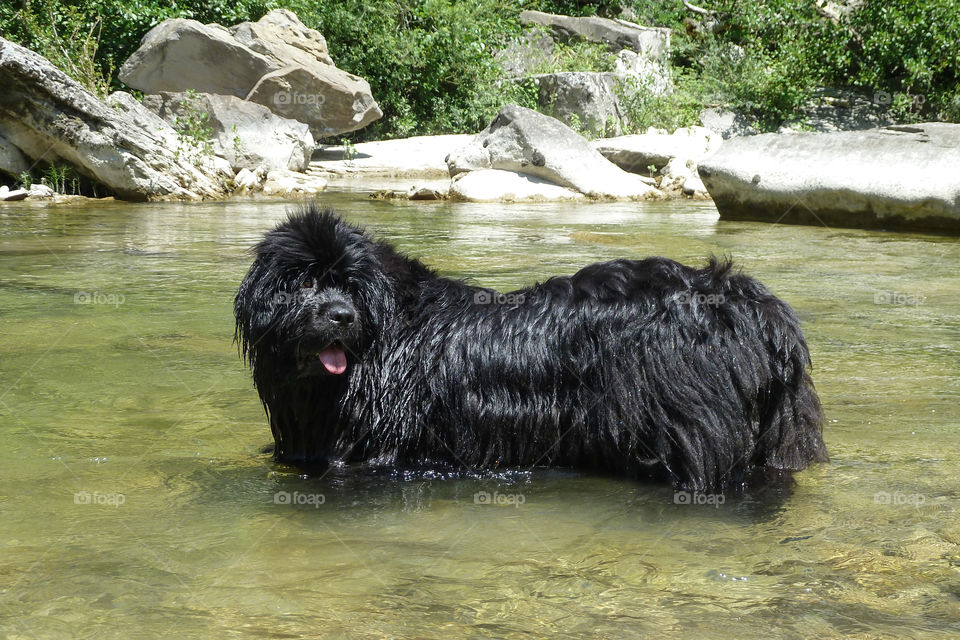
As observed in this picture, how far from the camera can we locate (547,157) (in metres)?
15.5

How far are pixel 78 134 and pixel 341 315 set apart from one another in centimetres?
1186

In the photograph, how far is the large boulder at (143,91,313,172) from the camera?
16781 mm

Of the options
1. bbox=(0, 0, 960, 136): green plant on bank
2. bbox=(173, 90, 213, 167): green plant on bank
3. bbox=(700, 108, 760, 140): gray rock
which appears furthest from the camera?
bbox=(700, 108, 760, 140): gray rock

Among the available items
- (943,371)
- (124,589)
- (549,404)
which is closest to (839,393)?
(943,371)

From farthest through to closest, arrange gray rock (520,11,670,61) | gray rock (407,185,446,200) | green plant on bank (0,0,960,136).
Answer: gray rock (520,11,670,61) < green plant on bank (0,0,960,136) < gray rock (407,185,446,200)

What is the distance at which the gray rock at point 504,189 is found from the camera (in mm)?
15218

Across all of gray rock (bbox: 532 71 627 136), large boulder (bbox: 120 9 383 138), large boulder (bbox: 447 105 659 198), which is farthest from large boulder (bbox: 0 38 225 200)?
gray rock (bbox: 532 71 627 136)

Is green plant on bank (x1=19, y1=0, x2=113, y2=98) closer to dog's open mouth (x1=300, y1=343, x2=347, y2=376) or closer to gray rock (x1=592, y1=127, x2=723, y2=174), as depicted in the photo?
gray rock (x1=592, y1=127, x2=723, y2=174)

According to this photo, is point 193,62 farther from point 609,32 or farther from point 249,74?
point 609,32

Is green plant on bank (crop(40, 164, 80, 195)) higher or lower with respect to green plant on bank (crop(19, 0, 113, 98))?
lower

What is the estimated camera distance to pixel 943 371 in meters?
5.30

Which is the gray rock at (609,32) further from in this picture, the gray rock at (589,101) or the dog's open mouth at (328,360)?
the dog's open mouth at (328,360)

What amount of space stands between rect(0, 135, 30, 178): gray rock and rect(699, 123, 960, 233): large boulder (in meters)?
9.77

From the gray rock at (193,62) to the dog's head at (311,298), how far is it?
54.3 ft
